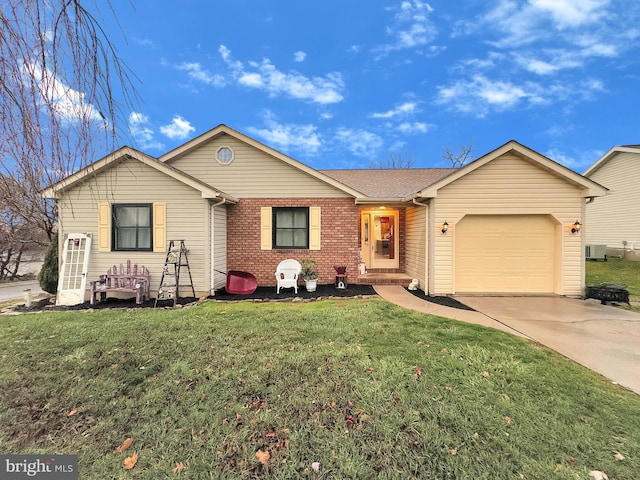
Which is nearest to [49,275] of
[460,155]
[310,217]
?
[310,217]

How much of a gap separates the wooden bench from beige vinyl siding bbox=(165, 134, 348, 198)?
136 inches

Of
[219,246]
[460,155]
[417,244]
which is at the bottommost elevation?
[219,246]

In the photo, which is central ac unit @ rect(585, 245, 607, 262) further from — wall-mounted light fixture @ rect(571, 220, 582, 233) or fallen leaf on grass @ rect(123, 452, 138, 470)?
fallen leaf on grass @ rect(123, 452, 138, 470)

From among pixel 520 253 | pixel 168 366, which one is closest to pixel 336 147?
pixel 520 253

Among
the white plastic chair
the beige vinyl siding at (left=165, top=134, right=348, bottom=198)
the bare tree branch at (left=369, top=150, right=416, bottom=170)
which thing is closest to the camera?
the white plastic chair

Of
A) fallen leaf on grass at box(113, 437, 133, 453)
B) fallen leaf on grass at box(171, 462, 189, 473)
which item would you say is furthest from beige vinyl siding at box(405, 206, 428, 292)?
fallen leaf on grass at box(113, 437, 133, 453)

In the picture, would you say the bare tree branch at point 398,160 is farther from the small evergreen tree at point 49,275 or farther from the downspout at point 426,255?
the small evergreen tree at point 49,275

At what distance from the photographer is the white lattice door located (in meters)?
7.33

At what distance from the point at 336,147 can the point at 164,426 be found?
2788cm

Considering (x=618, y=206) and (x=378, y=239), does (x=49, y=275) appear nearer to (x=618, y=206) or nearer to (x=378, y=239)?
(x=378, y=239)

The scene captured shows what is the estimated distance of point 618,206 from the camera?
47.1ft

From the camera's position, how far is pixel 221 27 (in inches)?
151

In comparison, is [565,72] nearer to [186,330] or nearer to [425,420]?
[425,420]

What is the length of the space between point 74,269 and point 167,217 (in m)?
2.79
